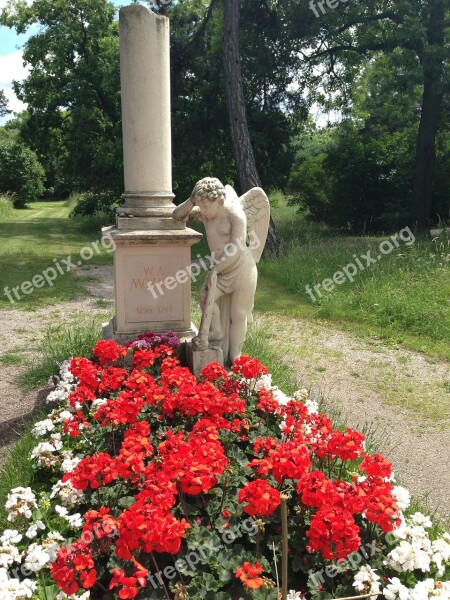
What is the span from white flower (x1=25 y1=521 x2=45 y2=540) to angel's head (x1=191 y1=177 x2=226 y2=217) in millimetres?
2650

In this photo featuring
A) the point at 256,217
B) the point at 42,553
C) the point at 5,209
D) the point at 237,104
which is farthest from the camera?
the point at 5,209

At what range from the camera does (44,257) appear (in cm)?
1339

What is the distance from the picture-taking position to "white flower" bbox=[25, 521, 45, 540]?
2568mm

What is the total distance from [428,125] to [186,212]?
475 inches

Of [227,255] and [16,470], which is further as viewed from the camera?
[227,255]

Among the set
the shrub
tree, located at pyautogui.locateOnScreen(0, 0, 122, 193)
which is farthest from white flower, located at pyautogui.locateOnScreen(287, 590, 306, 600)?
the shrub

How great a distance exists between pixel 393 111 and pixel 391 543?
1638 centimetres

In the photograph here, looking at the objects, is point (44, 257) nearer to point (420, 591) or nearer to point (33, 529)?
point (33, 529)

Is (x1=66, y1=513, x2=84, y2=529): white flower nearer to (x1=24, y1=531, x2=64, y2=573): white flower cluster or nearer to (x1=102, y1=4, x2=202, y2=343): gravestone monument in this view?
(x1=24, y1=531, x2=64, y2=573): white flower cluster

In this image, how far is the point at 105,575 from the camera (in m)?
2.42

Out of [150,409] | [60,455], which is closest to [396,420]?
[150,409]

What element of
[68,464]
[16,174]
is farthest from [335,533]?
[16,174]

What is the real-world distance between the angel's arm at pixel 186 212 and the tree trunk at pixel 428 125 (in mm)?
10139

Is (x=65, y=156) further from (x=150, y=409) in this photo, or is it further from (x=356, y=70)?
(x=150, y=409)
